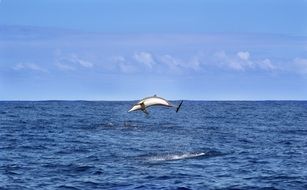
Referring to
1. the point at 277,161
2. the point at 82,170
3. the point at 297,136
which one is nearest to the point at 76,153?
the point at 82,170

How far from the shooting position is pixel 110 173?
131 feet

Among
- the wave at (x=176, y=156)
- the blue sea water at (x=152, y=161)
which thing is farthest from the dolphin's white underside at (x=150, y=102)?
the wave at (x=176, y=156)

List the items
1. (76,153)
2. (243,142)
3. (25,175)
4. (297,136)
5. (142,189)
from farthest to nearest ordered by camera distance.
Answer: (297,136), (243,142), (76,153), (25,175), (142,189)

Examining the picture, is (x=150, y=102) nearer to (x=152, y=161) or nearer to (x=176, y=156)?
(x=152, y=161)

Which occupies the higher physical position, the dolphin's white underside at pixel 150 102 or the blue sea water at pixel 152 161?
the dolphin's white underside at pixel 150 102

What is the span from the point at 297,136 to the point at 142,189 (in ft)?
134

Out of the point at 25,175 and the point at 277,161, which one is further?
the point at 277,161

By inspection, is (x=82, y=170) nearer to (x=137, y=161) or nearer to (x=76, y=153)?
(x=137, y=161)

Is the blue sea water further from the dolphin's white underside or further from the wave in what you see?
the dolphin's white underside

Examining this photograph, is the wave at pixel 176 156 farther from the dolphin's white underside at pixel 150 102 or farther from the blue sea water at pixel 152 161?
the dolphin's white underside at pixel 150 102

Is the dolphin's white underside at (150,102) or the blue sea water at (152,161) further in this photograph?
the blue sea water at (152,161)

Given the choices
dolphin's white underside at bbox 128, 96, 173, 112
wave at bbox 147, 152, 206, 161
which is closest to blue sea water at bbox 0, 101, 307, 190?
wave at bbox 147, 152, 206, 161

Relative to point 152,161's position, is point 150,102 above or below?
above

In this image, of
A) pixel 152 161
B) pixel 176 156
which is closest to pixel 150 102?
pixel 152 161
